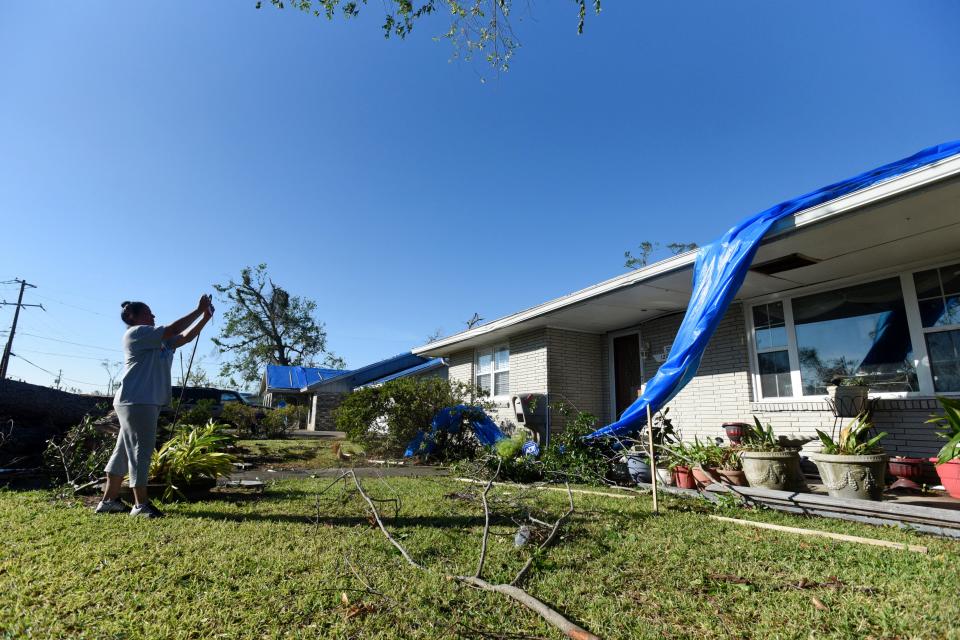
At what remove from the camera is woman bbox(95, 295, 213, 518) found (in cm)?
382

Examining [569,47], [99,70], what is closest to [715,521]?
[569,47]

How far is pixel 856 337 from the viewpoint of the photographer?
20.2ft

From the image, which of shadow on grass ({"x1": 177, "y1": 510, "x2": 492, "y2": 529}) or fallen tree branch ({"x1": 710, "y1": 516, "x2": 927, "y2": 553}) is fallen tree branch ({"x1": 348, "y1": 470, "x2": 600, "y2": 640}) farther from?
fallen tree branch ({"x1": 710, "y1": 516, "x2": 927, "y2": 553})

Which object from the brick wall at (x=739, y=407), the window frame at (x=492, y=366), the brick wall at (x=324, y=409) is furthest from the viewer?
the brick wall at (x=324, y=409)

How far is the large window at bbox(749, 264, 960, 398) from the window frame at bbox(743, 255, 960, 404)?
0.01 metres

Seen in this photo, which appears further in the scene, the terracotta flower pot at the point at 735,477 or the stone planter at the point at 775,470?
the terracotta flower pot at the point at 735,477

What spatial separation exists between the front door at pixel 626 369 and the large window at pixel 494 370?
2733 mm

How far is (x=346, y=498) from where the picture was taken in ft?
15.8

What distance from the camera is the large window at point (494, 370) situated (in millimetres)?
11453

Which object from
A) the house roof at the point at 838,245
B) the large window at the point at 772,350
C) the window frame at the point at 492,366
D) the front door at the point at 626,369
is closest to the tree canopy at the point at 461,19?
the house roof at the point at 838,245

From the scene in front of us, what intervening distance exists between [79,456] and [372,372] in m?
17.9

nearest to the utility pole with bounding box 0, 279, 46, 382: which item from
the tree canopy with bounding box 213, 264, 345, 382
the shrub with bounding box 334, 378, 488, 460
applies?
the tree canopy with bounding box 213, 264, 345, 382

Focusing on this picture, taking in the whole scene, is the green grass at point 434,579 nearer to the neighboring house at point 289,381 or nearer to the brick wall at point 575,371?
the brick wall at point 575,371

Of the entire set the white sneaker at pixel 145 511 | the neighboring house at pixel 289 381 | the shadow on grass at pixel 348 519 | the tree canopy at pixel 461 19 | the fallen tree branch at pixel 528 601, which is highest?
the tree canopy at pixel 461 19
